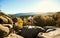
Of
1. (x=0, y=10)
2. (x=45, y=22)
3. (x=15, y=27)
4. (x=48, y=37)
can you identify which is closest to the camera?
(x=48, y=37)

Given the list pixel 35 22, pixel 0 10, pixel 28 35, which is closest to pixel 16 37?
pixel 28 35

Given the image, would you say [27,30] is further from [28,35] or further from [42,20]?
[42,20]

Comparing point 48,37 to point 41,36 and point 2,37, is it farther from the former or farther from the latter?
point 2,37

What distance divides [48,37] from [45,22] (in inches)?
428

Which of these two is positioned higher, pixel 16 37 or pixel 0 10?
pixel 0 10

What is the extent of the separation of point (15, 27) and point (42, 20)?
4466 mm

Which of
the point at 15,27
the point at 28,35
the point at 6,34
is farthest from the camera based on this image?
the point at 15,27

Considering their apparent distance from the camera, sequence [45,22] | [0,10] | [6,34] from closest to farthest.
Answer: [6,34], [45,22], [0,10]

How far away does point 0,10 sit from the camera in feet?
104

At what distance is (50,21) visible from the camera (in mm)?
26328

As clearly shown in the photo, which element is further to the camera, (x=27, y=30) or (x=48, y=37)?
(x=27, y=30)

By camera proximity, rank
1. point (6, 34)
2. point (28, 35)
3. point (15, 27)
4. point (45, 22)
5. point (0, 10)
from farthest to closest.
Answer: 1. point (0, 10)
2. point (45, 22)
3. point (15, 27)
4. point (28, 35)
5. point (6, 34)

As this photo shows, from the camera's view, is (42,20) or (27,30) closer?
(27,30)

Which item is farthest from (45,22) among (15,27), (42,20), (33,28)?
(33,28)
